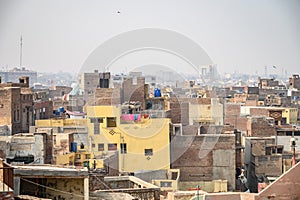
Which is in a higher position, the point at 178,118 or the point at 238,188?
the point at 178,118

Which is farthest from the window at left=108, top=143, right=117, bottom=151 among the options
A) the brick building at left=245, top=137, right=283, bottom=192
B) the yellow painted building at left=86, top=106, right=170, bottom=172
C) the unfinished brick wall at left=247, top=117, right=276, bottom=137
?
the unfinished brick wall at left=247, top=117, right=276, bottom=137

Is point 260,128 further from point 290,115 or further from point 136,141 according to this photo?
point 290,115

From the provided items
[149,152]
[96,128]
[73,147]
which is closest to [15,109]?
[96,128]

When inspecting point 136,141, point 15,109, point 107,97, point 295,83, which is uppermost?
point 295,83

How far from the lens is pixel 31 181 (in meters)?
8.84

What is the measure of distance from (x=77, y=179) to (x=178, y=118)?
56.9 feet

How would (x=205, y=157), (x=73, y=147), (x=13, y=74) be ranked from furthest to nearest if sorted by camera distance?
1. (x=13, y=74)
2. (x=205, y=157)
3. (x=73, y=147)

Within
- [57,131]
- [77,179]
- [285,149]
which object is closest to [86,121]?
[57,131]

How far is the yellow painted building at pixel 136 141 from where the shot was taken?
20.2 metres

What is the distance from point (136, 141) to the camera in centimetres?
2039

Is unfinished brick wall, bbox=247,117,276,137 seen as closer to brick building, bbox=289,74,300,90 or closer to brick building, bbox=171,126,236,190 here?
brick building, bbox=171,126,236,190

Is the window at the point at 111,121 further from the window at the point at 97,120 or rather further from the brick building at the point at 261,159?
the brick building at the point at 261,159

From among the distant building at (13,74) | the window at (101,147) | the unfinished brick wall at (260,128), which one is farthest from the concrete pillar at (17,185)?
the distant building at (13,74)

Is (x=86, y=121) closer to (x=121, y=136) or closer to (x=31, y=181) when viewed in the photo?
(x=121, y=136)
